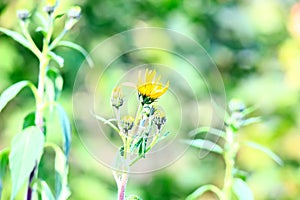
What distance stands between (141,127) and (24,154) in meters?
0.10

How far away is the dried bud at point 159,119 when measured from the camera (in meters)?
0.38

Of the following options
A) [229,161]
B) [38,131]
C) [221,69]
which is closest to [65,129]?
[38,131]

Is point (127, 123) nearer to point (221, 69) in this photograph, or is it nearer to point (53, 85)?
point (53, 85)

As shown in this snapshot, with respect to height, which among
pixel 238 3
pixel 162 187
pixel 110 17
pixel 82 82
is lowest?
pixel 162 187

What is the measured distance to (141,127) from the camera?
369mm

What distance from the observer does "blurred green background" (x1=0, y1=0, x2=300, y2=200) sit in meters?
1.45

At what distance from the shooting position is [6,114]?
1.50 meters

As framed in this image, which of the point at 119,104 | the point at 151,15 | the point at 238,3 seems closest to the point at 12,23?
the point at 151,15

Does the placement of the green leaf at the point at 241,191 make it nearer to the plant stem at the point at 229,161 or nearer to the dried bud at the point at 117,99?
the plant stem at the point at 229,161

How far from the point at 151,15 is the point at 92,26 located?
16 centimetres

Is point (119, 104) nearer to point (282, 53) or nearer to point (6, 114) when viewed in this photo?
point (6, 114)

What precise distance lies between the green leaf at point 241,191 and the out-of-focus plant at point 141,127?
10cm

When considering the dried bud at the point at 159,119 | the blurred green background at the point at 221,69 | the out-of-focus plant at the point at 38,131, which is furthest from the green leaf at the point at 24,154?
the blurred green background at the point at 221,69

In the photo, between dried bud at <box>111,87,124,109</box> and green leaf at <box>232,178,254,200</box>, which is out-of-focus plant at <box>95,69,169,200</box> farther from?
green leaf at <box>232,178,254,200</box>
